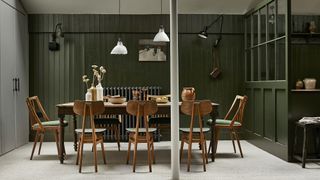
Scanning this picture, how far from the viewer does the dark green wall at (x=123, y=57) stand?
24.1 feet

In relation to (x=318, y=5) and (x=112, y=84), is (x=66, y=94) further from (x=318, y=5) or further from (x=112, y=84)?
(x=318, y=5)

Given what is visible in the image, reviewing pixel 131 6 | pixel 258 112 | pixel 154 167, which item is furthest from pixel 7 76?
pixel 258 112

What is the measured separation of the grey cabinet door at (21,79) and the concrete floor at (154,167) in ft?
2.44

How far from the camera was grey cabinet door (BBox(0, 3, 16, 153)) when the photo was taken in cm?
596

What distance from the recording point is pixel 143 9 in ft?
23.9

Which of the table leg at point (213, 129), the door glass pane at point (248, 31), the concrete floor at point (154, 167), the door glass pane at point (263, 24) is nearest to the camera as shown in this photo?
the concrete floor at point (154, 167)

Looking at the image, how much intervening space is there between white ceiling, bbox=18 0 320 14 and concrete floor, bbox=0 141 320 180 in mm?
2706

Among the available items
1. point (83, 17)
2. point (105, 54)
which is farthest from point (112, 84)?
point (83, 17)

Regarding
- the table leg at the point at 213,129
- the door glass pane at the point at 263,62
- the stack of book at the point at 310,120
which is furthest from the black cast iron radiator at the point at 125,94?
the stack of book at the point at 310,120

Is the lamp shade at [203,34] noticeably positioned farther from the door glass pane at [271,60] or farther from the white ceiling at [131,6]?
the door glass pane at [271,60]

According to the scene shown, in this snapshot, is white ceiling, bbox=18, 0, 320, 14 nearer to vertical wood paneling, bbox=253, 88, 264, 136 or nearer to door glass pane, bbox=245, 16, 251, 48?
door glass pane, bbox=245, 16, 251, 48

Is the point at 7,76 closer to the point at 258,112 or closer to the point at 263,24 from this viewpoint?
the point at 258,112

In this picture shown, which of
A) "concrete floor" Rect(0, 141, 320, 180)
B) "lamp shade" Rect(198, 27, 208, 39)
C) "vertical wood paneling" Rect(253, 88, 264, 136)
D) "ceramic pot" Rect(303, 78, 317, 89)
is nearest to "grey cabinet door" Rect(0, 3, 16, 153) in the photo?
"concrete floor" Rect(0, 141, 320, 180)

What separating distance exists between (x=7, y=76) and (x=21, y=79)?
2.26 feet
